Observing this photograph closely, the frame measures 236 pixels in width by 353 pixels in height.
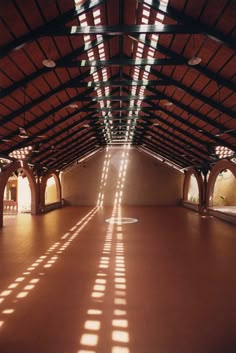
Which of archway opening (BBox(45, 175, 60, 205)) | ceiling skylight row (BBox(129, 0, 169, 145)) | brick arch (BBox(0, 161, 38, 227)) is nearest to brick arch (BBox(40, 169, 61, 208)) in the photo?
brick arch (BBox(0, 161, 38, 227))

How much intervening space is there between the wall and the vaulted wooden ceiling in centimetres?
962

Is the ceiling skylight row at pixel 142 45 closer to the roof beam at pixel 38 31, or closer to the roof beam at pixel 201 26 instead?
the roof beam at pixel 201 26

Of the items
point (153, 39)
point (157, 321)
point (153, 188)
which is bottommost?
point (157, 321)

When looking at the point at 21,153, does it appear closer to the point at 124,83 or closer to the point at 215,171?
the point at 124,83

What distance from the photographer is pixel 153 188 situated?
23.8 metres

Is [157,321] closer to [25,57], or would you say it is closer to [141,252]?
[141,252]

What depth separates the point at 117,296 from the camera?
4.68 m

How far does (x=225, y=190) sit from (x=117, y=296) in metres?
19.9

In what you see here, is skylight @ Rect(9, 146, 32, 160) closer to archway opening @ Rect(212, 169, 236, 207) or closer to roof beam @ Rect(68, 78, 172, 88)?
roof beam @ Rect(68, 78, 172, 88)

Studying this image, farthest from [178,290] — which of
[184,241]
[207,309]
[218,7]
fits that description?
Answer: [218,7]

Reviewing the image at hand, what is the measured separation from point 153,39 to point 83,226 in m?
8.65

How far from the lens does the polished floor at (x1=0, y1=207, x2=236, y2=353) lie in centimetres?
334

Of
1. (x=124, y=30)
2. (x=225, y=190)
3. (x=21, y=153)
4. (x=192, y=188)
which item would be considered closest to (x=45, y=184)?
(x=21, y=153)

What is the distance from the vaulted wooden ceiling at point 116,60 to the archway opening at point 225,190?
29.3 ft
